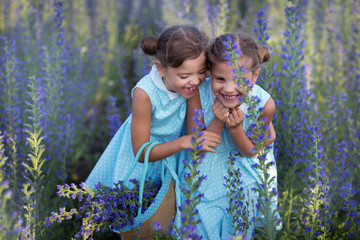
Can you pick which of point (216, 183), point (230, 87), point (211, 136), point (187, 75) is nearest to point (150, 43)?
point (187, 75)

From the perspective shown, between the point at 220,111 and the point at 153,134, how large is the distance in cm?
48

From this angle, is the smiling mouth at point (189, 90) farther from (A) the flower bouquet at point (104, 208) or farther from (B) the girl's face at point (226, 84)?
(A) the flower bouquet at point (104, 208)

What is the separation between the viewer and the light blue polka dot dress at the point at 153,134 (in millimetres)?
2090

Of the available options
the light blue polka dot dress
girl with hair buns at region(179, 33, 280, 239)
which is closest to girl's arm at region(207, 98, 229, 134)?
girl with hair buns at region(179, 33, 280, 239)

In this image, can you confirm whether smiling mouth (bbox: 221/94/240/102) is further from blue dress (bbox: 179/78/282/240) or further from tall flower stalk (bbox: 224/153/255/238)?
tall flower stalk (bbox: 224/153/255/238)

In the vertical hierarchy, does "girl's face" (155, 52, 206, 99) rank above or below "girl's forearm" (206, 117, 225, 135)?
above

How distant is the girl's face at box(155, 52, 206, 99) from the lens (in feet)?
6.35

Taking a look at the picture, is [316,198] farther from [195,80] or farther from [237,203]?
[195,80]

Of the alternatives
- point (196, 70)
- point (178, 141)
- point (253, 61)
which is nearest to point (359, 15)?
point (253, 61)

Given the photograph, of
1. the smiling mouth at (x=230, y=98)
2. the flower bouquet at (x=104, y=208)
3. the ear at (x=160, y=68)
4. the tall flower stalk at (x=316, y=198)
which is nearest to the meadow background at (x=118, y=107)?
the tall flower stalk at (x=316, y=198)

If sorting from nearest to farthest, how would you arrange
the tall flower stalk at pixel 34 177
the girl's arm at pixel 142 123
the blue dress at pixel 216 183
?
1. the tall flower stalk at pixel 34 177
2. the girl's arm at pixel 142 123
3. the blue dress at pixel 216 183

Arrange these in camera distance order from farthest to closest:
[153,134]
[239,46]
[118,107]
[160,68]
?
1. [118,107]
2. [153,134]
3. [160,68]
4. [239,46]

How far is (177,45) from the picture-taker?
76.4 inches

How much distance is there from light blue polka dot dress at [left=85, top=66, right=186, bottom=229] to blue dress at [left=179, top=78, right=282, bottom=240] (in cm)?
14
